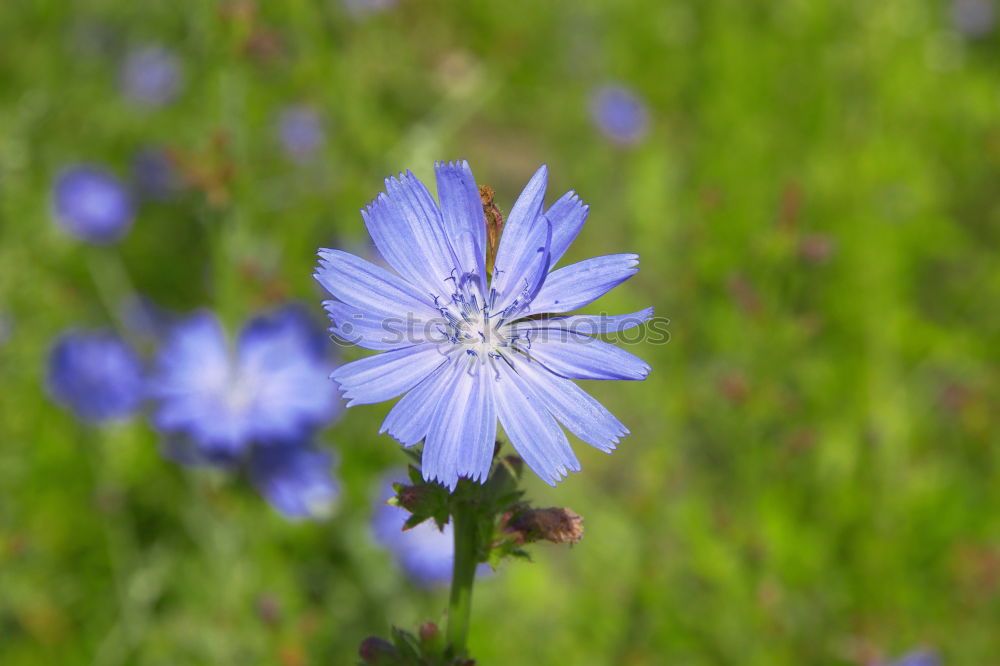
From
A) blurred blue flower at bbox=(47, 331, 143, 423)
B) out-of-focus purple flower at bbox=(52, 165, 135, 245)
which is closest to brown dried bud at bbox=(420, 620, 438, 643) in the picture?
blurred blue flower at bbox=(47, 331, 143, 423)

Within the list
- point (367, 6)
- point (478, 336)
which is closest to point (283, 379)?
point (478, 336)

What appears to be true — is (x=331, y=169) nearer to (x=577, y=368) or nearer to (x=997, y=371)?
(x=577, y=368)

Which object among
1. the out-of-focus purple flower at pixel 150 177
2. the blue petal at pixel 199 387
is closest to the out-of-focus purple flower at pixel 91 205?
the out-of-focus purple flower at pixel 150 177

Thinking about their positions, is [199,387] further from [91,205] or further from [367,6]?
[367,6]

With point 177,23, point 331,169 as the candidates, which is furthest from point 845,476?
point 177,23

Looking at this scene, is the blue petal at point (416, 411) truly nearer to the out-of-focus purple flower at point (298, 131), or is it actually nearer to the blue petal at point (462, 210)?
the blue petal at point (462, 210)

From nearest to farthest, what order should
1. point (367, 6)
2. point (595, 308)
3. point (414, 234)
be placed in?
point (414, 234) < point (595, 308) < point (367, 6)

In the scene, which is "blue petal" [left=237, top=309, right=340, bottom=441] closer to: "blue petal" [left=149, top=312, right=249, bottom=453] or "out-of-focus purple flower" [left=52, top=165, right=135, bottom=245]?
"blue petal" [left=149, top=312, right=249, bottom=453]
